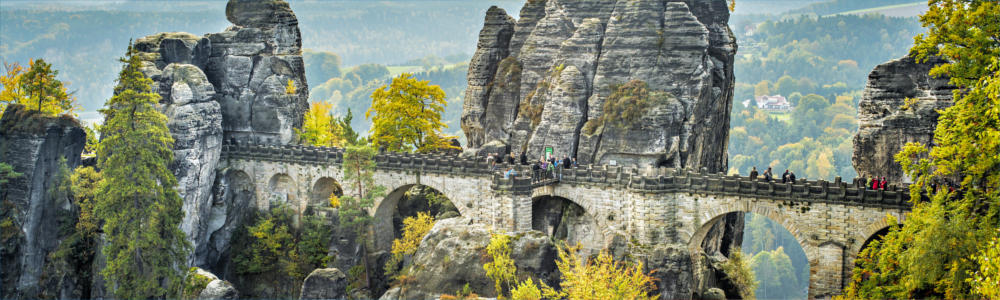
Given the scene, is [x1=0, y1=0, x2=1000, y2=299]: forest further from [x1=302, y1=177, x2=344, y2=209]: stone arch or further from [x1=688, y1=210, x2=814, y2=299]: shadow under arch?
[x1=302, y1=177, x2=344, y2=209]: stone arch

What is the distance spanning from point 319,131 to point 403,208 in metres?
9.85

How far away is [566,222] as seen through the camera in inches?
1891

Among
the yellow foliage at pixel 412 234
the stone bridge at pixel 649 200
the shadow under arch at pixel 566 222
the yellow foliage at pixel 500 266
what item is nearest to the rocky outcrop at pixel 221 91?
the stone bridge at pixel 649 200

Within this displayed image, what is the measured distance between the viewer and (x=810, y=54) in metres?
172

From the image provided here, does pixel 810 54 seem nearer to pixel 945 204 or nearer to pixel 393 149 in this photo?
pixel 393 149

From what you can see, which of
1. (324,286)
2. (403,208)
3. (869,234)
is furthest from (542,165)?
(869,234)

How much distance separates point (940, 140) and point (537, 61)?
1025 inches

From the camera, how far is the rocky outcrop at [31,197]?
47.8m

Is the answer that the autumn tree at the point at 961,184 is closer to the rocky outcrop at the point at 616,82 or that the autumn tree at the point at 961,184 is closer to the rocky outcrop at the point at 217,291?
the rocky outcrop at the point at 616,82

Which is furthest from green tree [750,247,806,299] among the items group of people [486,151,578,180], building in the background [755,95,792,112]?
group of people [486,151,578,180]

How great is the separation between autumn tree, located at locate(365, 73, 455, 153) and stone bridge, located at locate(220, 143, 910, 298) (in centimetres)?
513

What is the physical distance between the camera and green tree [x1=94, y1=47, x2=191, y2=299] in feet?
153

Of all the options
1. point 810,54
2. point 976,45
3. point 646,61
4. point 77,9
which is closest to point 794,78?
point 810,54

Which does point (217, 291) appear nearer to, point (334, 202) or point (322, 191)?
point (334, 202)
